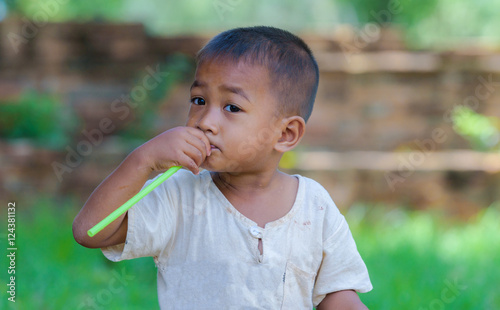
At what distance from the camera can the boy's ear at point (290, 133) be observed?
1.84m

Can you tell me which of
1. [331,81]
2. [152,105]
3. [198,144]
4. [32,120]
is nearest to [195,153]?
[198,144]

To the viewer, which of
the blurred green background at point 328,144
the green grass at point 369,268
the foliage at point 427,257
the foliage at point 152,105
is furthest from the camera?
the foliage at point 152,105

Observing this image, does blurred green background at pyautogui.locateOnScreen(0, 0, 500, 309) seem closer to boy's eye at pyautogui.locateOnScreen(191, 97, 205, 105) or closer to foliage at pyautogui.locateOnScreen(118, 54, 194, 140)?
foliage at pyautogui.locateOnScreen(118, 54, 194, 140)

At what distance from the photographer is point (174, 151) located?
1.58 meters

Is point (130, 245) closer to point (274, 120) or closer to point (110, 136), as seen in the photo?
point (274, 120)

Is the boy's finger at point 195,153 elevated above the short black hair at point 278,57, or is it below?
below

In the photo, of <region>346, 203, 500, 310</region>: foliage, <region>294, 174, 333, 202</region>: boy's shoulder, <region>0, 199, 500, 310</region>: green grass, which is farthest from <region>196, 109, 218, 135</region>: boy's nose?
<region>346, 203, 500, 310</region>: foliage

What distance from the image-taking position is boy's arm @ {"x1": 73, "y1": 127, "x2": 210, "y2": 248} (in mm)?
1560

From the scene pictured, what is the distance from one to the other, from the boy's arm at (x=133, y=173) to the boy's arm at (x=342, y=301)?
594 millimetres

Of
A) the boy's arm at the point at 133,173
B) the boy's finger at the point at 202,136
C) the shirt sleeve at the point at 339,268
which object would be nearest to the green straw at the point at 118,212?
the boy's arm at the point at 133,173

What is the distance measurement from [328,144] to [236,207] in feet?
14.0

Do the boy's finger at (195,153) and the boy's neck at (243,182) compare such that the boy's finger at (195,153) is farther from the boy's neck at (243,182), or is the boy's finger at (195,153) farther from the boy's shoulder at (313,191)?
the boy's shoulder at (313,191)

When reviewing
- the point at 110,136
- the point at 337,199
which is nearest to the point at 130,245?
the point at 337,199

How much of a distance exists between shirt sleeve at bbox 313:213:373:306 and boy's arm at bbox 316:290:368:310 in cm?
2
